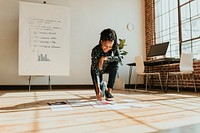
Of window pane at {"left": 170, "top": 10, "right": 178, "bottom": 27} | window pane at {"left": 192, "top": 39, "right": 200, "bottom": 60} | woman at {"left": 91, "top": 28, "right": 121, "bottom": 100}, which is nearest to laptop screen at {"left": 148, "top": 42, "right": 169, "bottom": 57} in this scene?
window pane at {"left": 192, "top": 39, "right": 200, "bottom": 60}

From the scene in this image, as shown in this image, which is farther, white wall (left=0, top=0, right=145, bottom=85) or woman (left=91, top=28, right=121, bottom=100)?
white wall (left=0, top=0, right=145, bottom=85)

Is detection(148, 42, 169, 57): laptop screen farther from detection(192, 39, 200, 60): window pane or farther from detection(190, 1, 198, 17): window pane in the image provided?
detection(190, 1, 198, 17): window pane

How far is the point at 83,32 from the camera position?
553 centimetres

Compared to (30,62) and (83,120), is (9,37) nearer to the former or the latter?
(30,62)

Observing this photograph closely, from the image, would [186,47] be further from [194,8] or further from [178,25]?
[194,8]

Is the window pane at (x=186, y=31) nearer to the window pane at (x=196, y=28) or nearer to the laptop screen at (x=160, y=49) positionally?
the window pane at (x=196, y=28)

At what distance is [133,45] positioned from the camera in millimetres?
5977

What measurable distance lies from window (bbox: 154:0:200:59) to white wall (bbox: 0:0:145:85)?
0.59m

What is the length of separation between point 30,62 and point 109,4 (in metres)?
2.69

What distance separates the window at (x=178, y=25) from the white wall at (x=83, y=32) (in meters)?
0.59

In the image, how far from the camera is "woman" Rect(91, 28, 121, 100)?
227cm

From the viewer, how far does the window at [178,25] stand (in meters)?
4.59

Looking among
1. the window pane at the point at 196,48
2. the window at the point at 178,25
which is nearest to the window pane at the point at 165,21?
the window at the point at 178,25

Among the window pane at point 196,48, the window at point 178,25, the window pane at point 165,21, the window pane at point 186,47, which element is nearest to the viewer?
the window pane at point 196,48
